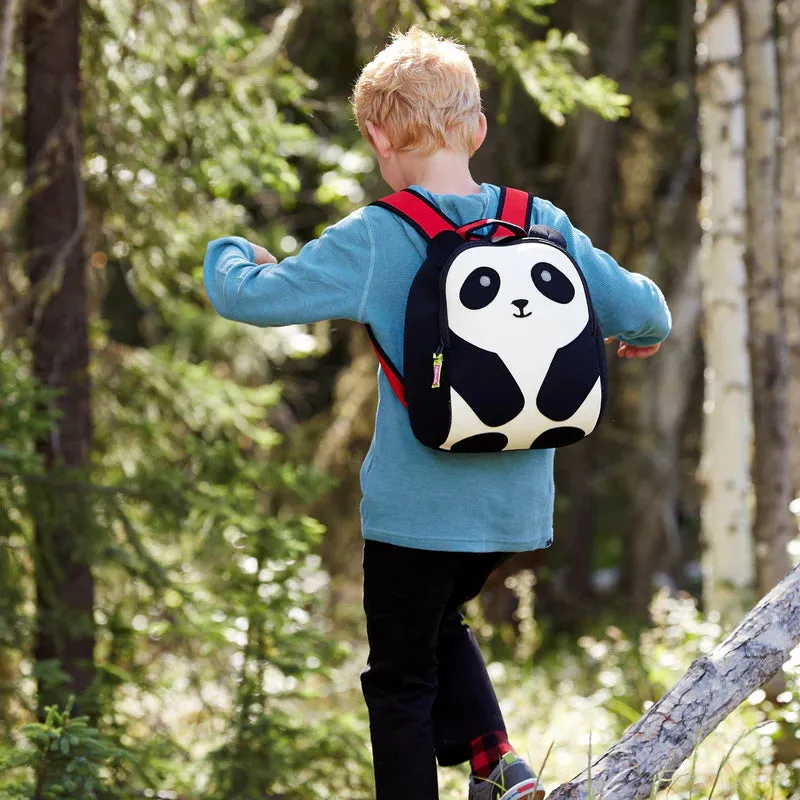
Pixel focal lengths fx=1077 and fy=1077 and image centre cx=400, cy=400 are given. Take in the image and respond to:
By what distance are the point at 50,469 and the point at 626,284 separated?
2.80 metres

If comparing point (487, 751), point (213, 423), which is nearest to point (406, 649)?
point (487, 751)

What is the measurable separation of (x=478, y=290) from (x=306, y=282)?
38cm

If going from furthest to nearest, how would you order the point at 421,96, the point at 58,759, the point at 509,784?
the point at 58,759 → the point at 509,784 → the point at 421,96

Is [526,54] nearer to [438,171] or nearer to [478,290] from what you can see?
[438,171]

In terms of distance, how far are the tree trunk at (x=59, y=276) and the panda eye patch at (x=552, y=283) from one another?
272 cm

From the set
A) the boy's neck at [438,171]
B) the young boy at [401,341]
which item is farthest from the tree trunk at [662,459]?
the boy's neck at [438,171]

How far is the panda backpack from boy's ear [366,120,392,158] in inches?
10.4

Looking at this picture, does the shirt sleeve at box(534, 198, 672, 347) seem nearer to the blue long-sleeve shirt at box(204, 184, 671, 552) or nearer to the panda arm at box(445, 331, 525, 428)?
the blue long-sleeve shirt at box(204, 184, 671, 552)

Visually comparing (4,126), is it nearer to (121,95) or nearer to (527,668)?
(121,95)

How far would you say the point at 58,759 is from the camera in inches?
120

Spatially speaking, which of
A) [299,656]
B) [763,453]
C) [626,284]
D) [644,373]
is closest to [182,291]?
[299,656]

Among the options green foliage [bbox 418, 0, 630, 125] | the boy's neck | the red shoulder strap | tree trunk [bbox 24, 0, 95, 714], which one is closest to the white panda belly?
the red shoulder strap

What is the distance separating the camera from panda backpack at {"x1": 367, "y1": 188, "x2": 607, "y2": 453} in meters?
2.37

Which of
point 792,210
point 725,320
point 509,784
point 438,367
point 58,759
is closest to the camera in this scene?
point 438,367
